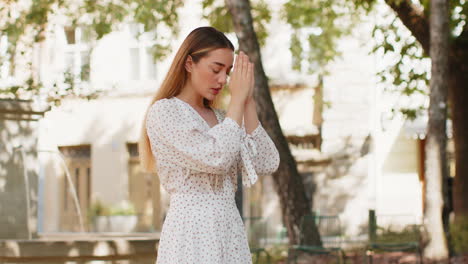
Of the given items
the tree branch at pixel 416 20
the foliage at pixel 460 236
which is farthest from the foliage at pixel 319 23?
the foliage at pixel 460 236

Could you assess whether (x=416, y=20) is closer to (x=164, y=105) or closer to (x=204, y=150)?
(x=164, y=105)

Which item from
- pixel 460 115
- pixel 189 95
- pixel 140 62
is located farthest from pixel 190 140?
pixel 140 62

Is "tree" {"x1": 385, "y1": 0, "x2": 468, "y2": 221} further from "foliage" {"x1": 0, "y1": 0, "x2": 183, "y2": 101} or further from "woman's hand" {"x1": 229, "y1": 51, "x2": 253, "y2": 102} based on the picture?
"woman's hand" {"x1": 229, "y1": 51, "x2": 253, "y2": 102}

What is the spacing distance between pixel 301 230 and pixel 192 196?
9.78 meters

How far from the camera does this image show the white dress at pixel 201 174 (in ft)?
10.7

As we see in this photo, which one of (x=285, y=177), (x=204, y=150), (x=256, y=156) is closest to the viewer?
(x=204, y=150)

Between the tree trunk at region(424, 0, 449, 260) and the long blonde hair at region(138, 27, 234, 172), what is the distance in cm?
923

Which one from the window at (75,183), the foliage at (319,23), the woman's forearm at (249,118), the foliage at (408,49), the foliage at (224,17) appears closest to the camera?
the woman's forearm at (249,118)

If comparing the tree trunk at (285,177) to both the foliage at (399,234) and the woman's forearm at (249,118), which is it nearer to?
the foliage at (399,234)

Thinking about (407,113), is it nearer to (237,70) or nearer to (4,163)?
(4,163)

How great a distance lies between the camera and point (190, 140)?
3.32 meters

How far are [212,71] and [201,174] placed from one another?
1.26 ft

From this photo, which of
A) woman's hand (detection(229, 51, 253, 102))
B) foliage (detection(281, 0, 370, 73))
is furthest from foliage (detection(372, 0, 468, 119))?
woman's hand (detection(229, 51, 253, 102))

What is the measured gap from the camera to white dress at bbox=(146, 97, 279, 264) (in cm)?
327
